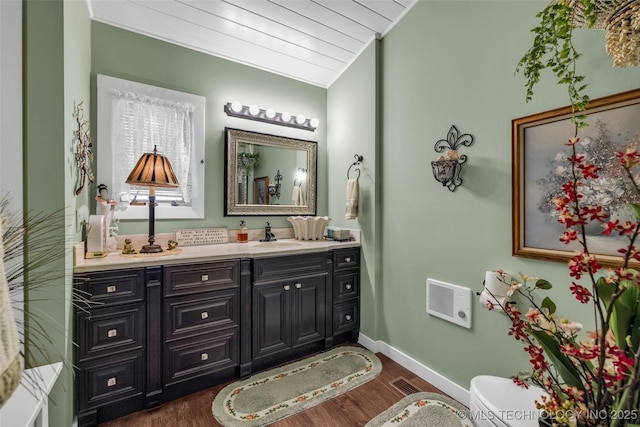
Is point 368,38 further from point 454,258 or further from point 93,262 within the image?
point 93,262

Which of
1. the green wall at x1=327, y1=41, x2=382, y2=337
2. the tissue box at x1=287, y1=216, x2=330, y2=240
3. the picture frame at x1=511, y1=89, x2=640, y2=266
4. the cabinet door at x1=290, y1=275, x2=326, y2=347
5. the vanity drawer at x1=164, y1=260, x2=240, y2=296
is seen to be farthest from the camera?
the tissue box at x1=287, y1=216, x2=330, y2=240

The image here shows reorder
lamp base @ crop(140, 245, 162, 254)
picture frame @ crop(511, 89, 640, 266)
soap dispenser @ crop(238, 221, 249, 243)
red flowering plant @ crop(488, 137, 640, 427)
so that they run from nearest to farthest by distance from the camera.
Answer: red flowering plant @ crop(488, 137, 640, 427) < picture frame @ crop(511, 89, 640, 266) < lamp base @ crop(140, 245, 162, 254) < soap dispenser @ crop(238, 221, 249, 243)

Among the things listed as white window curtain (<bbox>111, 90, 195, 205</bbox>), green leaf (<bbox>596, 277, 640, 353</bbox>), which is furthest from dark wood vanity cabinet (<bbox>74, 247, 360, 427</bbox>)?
green leaf (<bbox>596, 277, 640, 353</bbox>)

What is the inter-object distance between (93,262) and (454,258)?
2261mm

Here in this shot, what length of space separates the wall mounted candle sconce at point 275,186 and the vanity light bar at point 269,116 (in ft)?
1.75

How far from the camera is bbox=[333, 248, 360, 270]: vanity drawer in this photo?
2498 millimetres

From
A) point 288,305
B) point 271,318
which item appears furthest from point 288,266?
point 271,318

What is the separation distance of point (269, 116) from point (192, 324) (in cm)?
194

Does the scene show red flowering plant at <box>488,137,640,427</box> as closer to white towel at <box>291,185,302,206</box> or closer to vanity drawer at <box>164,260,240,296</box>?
vanity drawer at <box>164,260,240,296</box>

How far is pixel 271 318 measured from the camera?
2156mm

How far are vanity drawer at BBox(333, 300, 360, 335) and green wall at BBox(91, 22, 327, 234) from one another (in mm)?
1036

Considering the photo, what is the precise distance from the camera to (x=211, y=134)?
2.51 m

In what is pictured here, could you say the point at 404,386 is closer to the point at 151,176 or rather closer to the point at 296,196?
the point at 296,196

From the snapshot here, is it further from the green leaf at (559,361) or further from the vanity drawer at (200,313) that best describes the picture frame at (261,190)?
the green leaf at (559,361)
